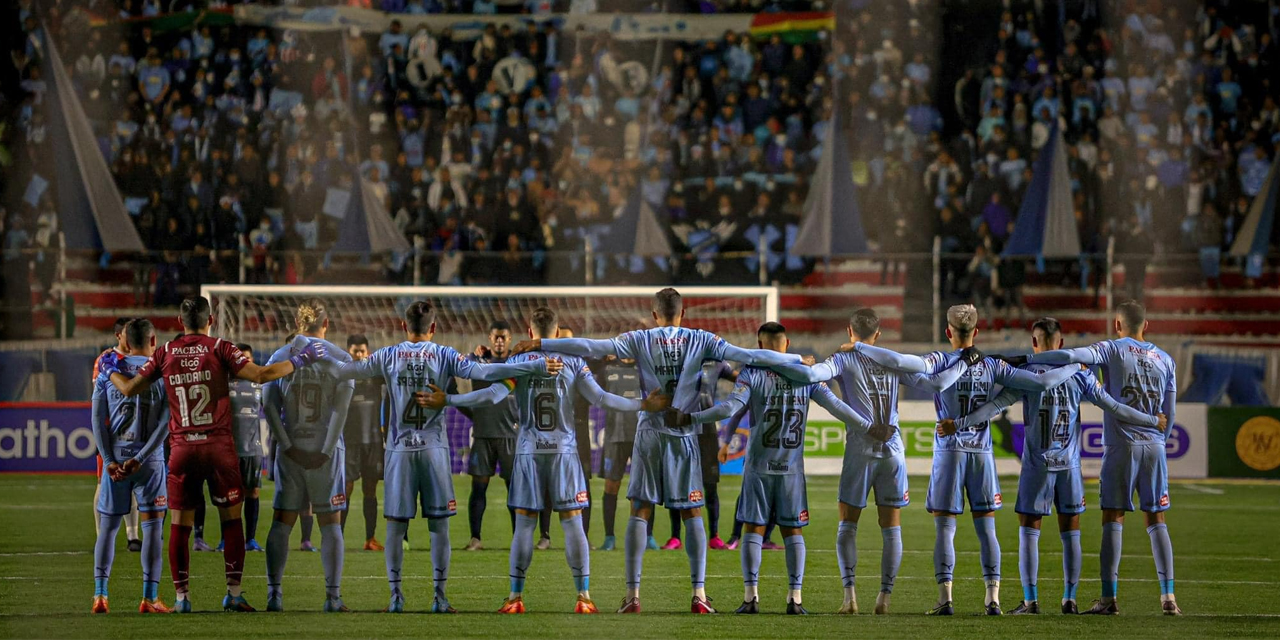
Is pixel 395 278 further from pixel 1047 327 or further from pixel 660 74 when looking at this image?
pixel 1047 327

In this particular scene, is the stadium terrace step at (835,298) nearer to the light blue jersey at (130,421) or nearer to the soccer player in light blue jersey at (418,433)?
the soccer player in light blue jersey at (418,433)

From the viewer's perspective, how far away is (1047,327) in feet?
30.9

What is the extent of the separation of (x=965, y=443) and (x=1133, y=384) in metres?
1.22

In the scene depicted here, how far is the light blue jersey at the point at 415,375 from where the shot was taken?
8.89 meters

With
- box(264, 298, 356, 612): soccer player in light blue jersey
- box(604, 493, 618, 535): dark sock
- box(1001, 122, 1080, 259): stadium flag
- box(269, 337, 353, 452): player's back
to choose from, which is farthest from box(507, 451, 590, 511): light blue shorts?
box(1001, 122, 1080, 259): stadium flag

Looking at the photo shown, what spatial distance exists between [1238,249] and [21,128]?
18.3 metres

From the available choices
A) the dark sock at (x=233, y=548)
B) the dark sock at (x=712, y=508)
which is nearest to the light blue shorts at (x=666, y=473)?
the dark sock at (x=233, y=548)

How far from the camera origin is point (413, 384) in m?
8.93

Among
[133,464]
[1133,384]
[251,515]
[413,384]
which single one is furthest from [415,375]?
[1133,384]

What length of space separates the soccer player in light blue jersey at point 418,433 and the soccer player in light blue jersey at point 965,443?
2467 mm

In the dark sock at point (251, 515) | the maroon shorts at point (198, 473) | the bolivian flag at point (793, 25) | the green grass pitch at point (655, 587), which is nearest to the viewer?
the green grass pitch at point (655, 587)

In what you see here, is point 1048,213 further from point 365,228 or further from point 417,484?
point 417,484

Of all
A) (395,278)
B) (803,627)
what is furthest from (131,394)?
(395,278)

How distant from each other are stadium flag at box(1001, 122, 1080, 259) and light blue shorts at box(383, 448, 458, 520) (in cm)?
1374
